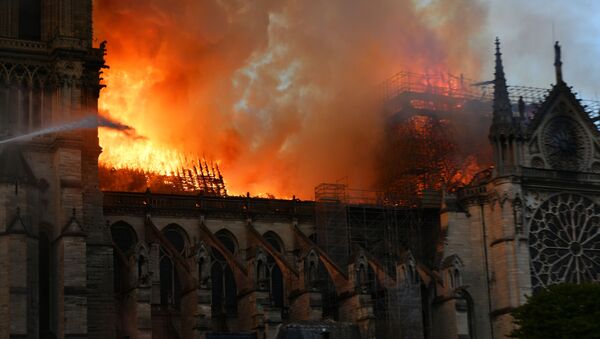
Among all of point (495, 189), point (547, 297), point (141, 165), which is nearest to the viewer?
point (547, 297)

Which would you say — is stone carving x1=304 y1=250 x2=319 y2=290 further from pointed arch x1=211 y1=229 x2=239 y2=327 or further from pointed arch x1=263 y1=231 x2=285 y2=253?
pointed arch x1=263 y1=231 x2=285 y2=253

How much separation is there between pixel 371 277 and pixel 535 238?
8858 mm

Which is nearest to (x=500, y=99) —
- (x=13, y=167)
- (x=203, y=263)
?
(x=203, y=263)

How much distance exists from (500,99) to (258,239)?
→ 15.0m

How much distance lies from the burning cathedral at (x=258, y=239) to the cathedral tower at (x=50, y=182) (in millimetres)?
69

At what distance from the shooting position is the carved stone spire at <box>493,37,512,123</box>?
227ft

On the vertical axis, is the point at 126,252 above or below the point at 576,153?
below

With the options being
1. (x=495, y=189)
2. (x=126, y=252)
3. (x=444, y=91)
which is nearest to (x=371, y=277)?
(x=495, y=189)

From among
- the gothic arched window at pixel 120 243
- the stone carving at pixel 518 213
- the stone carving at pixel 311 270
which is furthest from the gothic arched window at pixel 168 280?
the stone carving at pixel 518 213

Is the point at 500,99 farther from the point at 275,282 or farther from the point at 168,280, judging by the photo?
the point at 168,280

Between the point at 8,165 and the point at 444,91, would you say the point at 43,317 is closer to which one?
the point at 8,165

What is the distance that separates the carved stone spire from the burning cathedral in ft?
0.41

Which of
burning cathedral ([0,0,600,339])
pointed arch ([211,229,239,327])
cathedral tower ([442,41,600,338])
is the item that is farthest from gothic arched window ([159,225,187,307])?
cathedral tower ([442,41,600,338])

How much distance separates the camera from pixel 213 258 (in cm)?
6706
